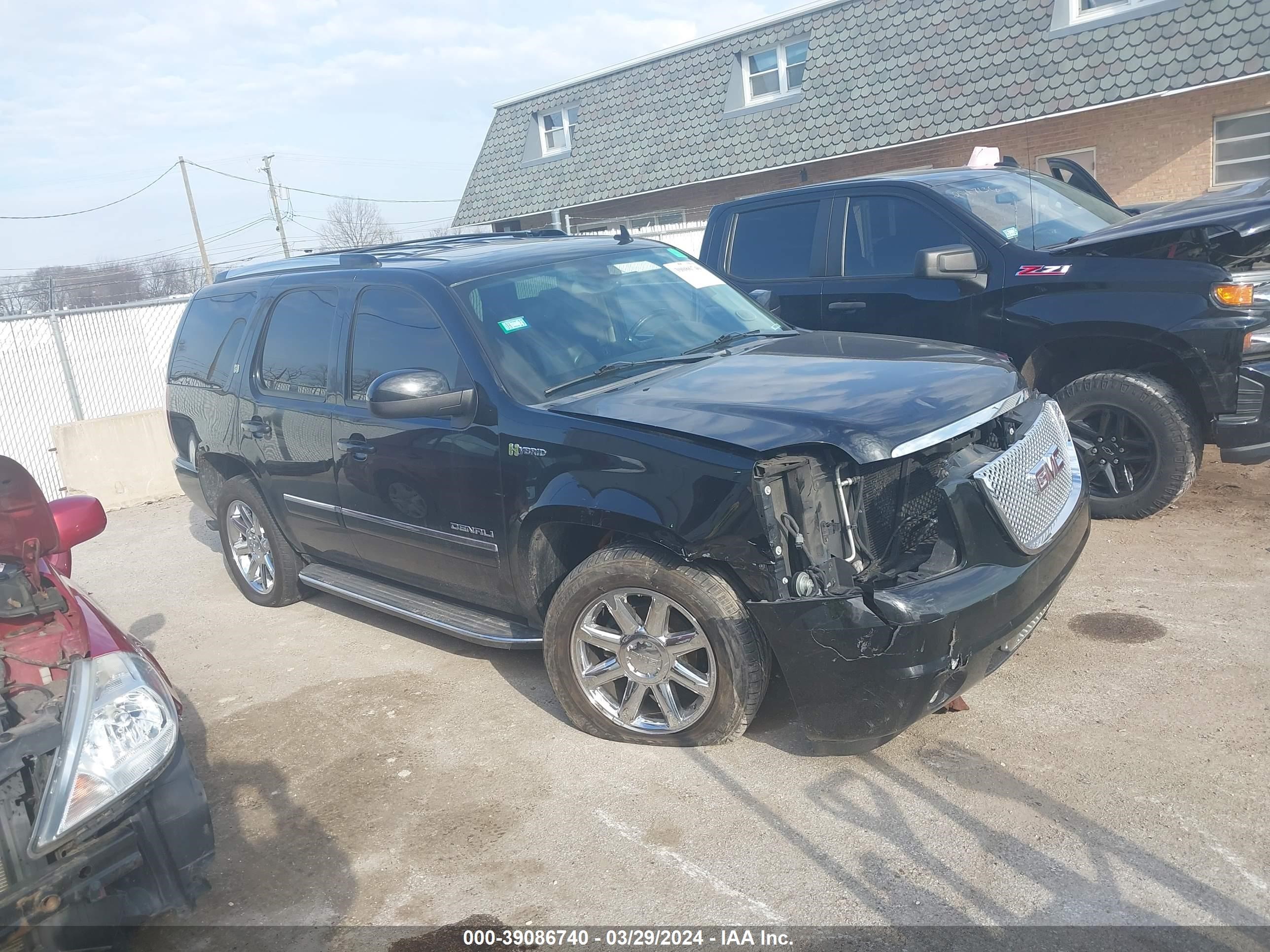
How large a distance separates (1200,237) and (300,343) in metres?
4.81

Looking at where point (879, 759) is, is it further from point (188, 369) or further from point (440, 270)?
point (188, 369)

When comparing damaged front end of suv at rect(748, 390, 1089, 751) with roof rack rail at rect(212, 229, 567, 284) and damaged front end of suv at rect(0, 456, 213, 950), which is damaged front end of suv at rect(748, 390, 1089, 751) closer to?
damaged front end of suv at rect(0, 456, 213, 950)

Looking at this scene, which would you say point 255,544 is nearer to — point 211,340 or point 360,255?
point 211,340

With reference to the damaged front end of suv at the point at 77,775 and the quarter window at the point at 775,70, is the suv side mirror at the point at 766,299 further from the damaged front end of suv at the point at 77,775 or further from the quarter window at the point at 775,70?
the quarter window at the point at 775,70

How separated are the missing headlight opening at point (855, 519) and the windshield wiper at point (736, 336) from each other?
1359 mm

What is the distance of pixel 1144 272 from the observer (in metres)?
5.53

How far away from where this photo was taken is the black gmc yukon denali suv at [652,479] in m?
3.34

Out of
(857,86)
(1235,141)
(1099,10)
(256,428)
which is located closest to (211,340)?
(256,428)

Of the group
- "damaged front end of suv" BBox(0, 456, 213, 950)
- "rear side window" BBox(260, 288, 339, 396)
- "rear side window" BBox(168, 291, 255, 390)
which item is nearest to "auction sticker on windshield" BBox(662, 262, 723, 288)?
"rear side window" BBox(260, 288, 339, 396)

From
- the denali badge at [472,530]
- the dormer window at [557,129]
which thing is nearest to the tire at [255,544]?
the denali badge at [472,530]

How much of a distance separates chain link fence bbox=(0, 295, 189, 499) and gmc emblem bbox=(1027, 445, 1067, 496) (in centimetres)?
978

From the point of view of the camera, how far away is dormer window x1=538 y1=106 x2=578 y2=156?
2367cm

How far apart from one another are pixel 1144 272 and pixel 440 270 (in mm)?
3797

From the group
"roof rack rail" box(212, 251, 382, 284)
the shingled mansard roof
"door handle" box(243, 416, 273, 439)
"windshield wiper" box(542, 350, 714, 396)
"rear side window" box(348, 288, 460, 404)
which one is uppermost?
the shingled mansard roof
